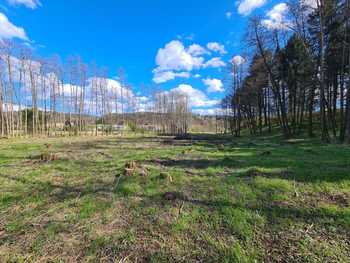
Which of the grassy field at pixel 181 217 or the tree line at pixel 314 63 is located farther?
the tree line at pixel 314 63

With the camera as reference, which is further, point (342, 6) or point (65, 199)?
point (342, 6)

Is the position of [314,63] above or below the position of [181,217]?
above

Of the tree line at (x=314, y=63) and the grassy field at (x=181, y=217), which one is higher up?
the tree line at (x=314, y=63)

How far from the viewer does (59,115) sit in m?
47.2

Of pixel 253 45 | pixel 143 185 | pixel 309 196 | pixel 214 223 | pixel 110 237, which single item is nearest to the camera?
pixel 110 237

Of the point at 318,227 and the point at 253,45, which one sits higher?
the point at 253,45

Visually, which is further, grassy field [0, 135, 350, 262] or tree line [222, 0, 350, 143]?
tree line [222, 0, 350, 143]

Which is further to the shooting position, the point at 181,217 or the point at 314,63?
the point at 314,63

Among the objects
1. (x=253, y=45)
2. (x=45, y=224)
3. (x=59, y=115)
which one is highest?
(x=253, y=45)

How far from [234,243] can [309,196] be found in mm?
2318

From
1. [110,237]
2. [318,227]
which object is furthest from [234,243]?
[110,237]

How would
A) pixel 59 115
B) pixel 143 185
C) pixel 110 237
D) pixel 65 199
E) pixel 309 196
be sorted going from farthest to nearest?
pixel 59 115 → pixel 143 185 → pixel 65 199 → pixel 309 196 → pixel 110 237

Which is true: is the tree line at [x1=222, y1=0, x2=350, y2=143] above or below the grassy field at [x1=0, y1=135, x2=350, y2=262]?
above

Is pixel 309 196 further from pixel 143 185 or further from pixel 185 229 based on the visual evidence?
pixel 143 185
